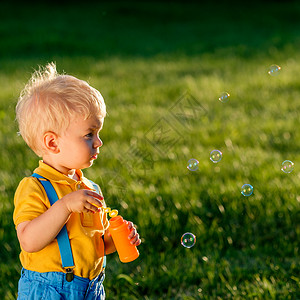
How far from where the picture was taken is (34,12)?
18.0 meters

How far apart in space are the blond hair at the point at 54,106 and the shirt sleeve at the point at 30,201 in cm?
17

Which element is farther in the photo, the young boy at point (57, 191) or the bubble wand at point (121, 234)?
the bubble wand at point (121, 234)

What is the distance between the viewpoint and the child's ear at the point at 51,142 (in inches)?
84.0

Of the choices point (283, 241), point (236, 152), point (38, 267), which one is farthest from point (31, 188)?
point (236, 152)

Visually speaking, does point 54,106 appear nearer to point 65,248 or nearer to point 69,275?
point 65,248

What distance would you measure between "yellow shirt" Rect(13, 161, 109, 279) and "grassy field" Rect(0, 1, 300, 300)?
92 cm

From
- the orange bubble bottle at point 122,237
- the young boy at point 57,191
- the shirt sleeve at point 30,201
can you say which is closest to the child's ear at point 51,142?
the young boy at point 57,191

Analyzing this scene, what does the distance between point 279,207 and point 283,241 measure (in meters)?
0.40

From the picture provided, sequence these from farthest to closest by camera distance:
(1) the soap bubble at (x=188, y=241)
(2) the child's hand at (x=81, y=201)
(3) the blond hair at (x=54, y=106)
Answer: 1. (1) the soap bubble at (x=188, y=241)
2. (3) the blond hair at (x=54, y=106)
3. (2) the child's hand at (x=81, y=201)

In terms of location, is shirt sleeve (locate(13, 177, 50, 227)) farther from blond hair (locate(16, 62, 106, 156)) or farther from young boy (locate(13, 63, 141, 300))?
blond hair (locate(16, 62, 106, 156))

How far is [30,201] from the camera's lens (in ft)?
6.81

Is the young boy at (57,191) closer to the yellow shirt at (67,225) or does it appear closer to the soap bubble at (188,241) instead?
the yellow shirt at (67,225)

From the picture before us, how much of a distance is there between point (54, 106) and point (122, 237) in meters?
0.59

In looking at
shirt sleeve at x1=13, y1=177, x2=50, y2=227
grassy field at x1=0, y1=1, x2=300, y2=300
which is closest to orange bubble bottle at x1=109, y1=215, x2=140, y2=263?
shirt sleeve at x1=13, y1=177, x2=50, y2=227
